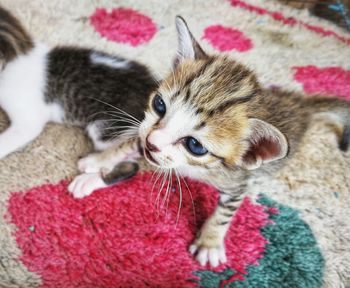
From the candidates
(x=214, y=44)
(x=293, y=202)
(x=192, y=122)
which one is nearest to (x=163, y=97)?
(x=192, y=122)

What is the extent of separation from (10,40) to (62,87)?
23 cm

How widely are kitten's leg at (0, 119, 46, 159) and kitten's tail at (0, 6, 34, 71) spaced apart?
0.68ft

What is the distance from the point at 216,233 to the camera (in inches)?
48.8

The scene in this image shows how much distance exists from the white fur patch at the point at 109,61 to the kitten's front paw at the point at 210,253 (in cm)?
64

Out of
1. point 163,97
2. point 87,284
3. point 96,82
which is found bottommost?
point 87,284

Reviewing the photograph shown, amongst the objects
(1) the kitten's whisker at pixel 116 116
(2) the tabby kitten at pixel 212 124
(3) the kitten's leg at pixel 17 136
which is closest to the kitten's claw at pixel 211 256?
(2) the tabby kitten at pixel 212 124

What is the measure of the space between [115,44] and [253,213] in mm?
972

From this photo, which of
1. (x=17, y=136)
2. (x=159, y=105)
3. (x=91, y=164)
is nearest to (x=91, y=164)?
(x=91, y=164)

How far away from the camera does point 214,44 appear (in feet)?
6.35

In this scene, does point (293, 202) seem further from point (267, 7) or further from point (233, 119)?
point (267, 7)

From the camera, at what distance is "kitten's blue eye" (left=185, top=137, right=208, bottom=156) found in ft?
3.17

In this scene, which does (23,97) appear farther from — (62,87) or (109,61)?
(109,61)

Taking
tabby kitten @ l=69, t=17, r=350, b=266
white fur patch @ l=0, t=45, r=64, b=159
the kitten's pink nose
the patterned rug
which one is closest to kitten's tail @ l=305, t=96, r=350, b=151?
the patterned rug

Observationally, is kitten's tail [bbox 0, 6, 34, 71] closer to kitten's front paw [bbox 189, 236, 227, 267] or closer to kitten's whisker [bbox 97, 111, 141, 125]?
kitten's whisker [bbox 97, 111, 141, 125]
